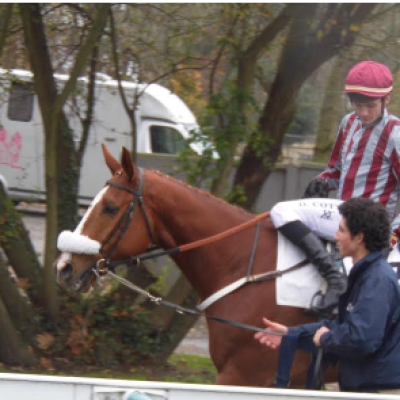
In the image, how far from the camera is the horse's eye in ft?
15.1

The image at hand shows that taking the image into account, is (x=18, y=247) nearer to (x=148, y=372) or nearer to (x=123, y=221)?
(x=148, y=372)

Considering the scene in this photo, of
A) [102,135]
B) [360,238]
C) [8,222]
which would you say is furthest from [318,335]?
[102,135]

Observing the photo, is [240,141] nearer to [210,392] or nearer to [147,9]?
[147,9]

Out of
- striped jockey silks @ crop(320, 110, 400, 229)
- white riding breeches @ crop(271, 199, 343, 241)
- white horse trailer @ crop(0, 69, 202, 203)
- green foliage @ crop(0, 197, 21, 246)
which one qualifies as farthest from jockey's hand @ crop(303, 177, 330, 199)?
white horse trailer @ crop(0, 69, 202, 203)

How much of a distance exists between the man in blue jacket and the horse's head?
1356mm

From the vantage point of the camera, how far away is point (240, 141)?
6664 mm

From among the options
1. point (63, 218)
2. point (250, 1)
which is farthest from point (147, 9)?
point (63, 218)

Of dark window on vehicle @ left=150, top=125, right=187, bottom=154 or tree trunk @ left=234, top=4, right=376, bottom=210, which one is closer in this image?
tree trunk @ left=234, top=4, right=376, bottom=210

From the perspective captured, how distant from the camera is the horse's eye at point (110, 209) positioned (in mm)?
4598

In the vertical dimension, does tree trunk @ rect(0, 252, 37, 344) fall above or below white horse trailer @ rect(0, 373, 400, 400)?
below

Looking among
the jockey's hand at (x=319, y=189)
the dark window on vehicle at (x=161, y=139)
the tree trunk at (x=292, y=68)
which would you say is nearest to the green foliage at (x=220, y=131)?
the tree trunk at (x=292, y=68)

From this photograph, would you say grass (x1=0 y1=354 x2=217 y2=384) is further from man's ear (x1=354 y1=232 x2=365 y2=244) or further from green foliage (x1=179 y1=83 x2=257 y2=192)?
man's ear (x1=354 y1=232 x2=365 y2=244)

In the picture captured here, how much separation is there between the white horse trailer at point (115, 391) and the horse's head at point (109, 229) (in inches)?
61.3

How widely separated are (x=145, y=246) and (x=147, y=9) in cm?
320
